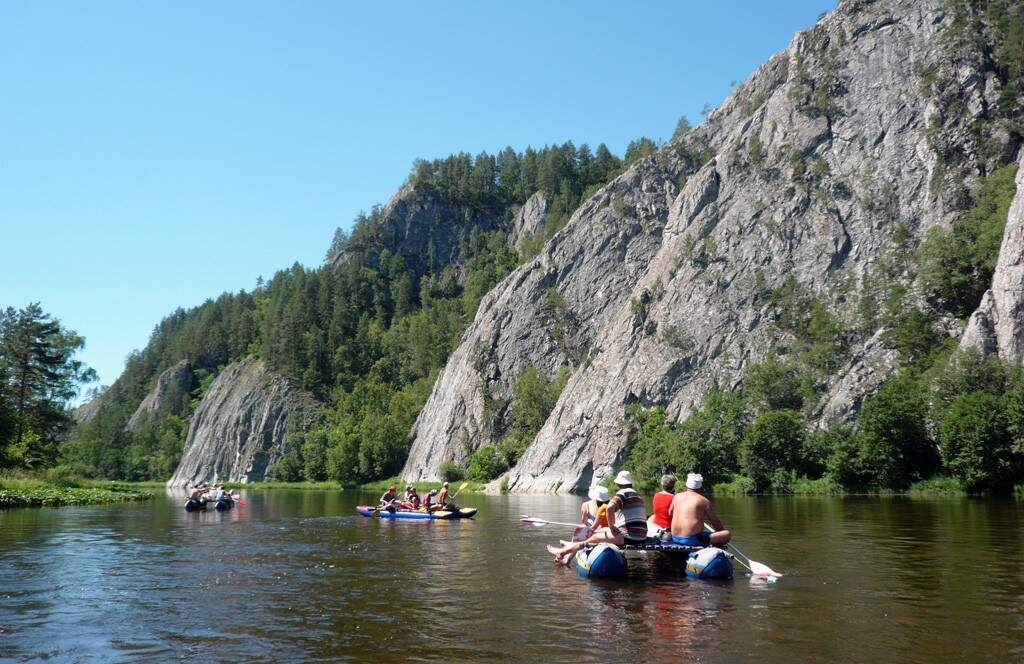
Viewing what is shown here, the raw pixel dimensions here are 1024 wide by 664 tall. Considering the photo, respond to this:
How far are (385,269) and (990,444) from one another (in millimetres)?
136546

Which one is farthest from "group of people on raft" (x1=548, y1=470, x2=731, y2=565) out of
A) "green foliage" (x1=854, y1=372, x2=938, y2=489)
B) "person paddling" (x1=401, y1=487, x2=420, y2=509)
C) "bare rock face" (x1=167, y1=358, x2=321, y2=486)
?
"bare rock face" (x1=167, y1=358, x2=321, y2=486)

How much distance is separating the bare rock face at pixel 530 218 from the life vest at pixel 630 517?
14118 centimetres

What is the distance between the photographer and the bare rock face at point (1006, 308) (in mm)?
62500

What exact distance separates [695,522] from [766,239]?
78.2 meters

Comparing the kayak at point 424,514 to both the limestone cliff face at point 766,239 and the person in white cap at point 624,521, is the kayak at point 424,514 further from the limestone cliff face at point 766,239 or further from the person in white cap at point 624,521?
the limestone cliff face at point 766,239

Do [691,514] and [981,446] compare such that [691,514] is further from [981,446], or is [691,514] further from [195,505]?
[981,446]

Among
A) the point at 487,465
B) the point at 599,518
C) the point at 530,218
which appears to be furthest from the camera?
the point at 530,218

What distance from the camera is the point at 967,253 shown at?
249ft

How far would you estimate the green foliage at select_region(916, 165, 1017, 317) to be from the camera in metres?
74.5

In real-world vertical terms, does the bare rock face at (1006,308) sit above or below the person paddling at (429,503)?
above

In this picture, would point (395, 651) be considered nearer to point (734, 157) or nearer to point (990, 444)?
point (990, 444)

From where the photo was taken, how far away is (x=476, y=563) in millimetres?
22156

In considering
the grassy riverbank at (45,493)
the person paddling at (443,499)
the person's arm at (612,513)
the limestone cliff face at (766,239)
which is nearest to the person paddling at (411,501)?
the person paddling at (443,499)

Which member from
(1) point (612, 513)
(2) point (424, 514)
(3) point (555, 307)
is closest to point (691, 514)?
(1) point (612, 513)
